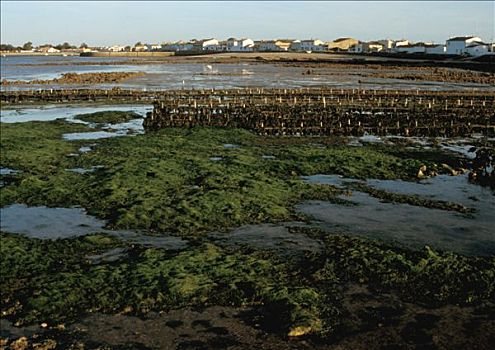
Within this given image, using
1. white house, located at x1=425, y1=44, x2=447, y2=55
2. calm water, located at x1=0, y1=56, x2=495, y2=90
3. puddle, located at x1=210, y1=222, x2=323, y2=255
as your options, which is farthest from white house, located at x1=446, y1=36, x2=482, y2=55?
puddle, located at x1=210, y1=222, x2=323, y2=255

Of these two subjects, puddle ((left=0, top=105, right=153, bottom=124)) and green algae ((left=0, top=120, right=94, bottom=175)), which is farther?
puddle ((left=0, top=105, right=153, bottom=124))

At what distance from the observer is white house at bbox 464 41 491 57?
13138cm

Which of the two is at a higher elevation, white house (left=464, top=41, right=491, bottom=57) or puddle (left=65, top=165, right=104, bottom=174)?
white house (left=464, top=41, right=491, bottom=57)

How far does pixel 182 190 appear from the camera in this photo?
1928 cm

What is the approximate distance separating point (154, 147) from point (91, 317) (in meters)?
16.9

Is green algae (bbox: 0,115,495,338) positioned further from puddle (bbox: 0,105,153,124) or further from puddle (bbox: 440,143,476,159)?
puddle (bbox: 0,105,153,124)

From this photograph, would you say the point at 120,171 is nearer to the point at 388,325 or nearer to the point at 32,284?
the point at 32,284

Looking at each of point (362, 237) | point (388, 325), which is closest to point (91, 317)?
point (388, 325)

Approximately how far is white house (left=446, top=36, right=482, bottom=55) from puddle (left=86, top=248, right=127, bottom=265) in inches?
5802

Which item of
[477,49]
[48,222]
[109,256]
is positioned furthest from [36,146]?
[477,49]

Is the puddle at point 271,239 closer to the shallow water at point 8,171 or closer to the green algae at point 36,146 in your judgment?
the green algae at point 36,146

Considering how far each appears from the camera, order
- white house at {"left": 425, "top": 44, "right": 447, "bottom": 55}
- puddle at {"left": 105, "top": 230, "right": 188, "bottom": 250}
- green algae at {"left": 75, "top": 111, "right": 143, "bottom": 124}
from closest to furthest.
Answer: puddle at {"left": 105, "top": 230, "right": 188, "bottom": 250} → green algae at {"left": 75, "top": 111, "right": 143, "bottom": 124} → white house at {"left": 425, "top": 44, "right": 447, "bottom": 55}

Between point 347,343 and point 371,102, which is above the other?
point 371,102

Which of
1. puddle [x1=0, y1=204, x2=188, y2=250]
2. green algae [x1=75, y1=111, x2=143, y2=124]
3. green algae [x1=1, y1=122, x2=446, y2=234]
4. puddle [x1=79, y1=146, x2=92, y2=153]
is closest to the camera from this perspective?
puddle [x1=0, y1=204, x2=188, y2=250]
